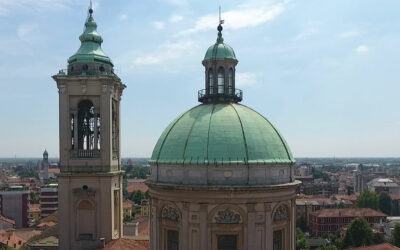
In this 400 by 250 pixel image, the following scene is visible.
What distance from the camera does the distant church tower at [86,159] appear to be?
3606cm

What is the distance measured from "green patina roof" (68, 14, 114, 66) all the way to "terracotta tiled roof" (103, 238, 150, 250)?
53.5 ft

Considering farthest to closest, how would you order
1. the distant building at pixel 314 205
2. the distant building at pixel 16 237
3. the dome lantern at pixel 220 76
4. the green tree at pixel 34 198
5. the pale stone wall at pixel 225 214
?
1. the green tree at pixel 34 198
2. the distant building at pixel 314 205
3. the distant building at pixel 16 237
4. the dome lantern at pixel 220 76
5. the pale stone wall at pixel 225 214

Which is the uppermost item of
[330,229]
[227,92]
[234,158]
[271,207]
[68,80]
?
[68,80]

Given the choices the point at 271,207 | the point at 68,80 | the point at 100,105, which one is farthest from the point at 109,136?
the point at 271,207

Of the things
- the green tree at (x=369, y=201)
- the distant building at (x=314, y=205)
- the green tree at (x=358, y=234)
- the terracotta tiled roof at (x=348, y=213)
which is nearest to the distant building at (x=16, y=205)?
the distant building at (x=314, y=205)

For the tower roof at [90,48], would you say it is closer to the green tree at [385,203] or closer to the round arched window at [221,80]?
the round arched window at [221,80]

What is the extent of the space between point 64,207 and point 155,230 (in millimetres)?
15315

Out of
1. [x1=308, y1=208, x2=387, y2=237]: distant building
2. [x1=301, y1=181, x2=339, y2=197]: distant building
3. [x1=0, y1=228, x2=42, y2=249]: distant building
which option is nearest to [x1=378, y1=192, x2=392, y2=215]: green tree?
[x1=308, y1=208, x2=387, y2=237]: distant building

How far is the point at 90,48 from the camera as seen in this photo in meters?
38.0

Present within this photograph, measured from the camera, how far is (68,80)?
119ft

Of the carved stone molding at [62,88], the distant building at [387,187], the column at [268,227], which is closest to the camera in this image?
the column at [268,227]

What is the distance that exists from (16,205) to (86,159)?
7231 cm

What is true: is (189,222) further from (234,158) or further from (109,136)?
(109,136)

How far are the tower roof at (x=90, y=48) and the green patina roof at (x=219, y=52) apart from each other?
47.6 ft
